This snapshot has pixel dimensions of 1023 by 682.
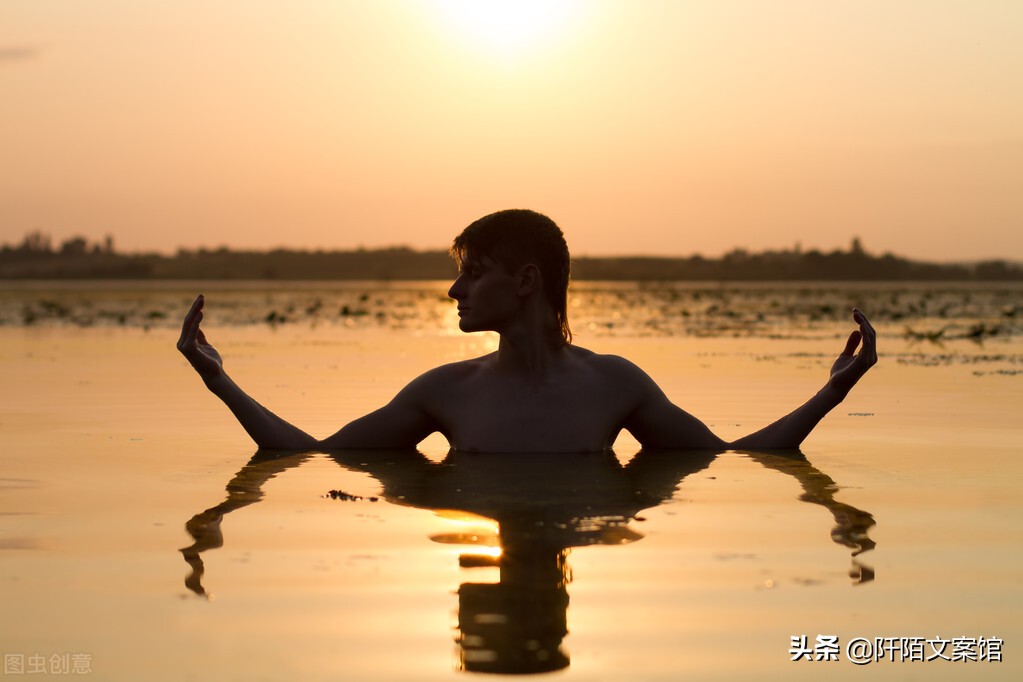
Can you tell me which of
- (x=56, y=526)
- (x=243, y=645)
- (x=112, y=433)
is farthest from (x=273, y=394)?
(x=243, y=645)

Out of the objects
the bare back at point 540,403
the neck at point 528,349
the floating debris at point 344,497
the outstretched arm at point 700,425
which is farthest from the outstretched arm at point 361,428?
the floating debris at point 344,497

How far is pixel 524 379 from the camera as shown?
6.02 metres

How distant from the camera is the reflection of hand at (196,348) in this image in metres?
5.67

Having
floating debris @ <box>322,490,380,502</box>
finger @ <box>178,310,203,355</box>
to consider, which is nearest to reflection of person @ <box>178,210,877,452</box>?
finger @ <box>178,310,203,355</box>

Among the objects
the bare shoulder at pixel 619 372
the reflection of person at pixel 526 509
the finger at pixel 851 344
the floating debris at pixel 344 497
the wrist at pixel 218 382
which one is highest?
the finger at pixel 851 344

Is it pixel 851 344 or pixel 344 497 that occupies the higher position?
pixel 851 344

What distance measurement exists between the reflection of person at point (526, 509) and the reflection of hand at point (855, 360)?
41cm

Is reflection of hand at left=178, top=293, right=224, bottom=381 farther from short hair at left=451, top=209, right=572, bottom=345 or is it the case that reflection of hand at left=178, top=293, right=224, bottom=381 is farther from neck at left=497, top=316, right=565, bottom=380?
neck at left=497, top=316, right=565, bottom=380

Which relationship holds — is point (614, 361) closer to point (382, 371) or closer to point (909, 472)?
point (909, 472)

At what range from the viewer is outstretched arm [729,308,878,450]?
575 cm

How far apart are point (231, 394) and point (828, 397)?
2773mm

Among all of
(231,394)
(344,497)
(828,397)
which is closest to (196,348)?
(231,394)

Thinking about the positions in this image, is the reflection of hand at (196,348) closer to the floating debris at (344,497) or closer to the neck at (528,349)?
the floating debris at (344,497)

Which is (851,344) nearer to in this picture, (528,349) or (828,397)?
(828,397)
